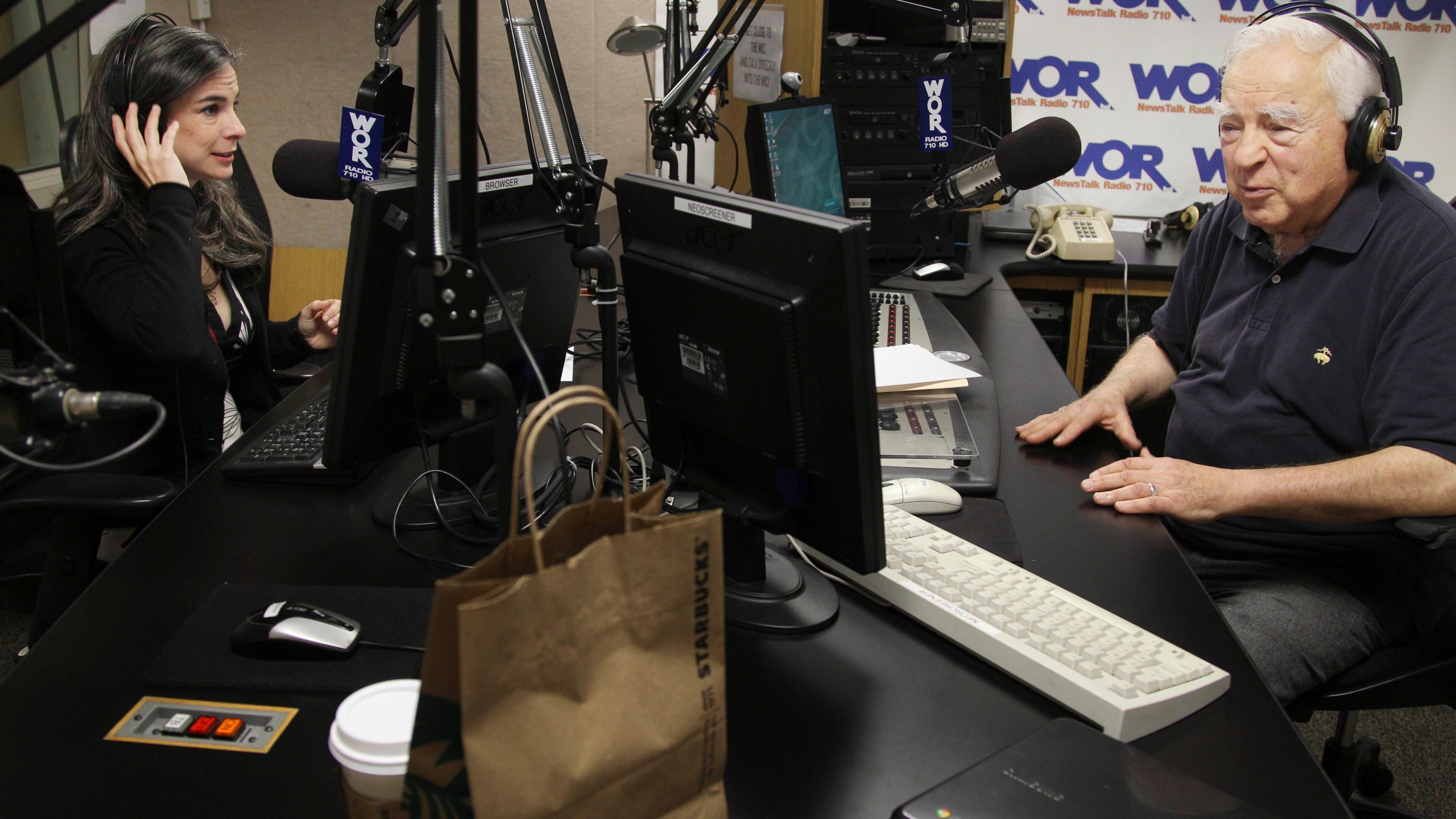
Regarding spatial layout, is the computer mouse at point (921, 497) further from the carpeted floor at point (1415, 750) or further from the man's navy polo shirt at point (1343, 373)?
the carpeted floor at point (1415, 750)

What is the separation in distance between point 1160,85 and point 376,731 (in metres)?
3.09

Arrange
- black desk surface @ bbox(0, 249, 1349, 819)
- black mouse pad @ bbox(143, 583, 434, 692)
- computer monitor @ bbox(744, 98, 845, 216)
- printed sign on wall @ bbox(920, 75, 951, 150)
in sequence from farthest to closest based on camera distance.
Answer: computer monitor @ bbox(744, 98, 845, 216) < printed sign on wall @ bbox(920, 75, 951, 150) < black mouse pad @ bbox(143, 583, 434, 692) < black desk surface @ bbox(0, 249, 1349, 819)

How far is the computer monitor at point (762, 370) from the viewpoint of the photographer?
2.82ft

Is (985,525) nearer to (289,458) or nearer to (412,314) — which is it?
(412,314)

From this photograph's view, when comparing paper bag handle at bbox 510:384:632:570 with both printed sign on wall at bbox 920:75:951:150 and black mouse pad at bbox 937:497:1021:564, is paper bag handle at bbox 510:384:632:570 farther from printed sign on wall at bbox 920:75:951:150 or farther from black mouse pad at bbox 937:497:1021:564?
printed sign on wall at bbox 920:75:951:150

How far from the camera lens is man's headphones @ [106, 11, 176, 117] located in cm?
171

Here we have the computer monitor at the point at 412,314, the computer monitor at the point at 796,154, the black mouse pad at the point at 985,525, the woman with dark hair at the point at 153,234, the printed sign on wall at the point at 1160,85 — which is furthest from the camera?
the printed sign on wall at the point at 1160,85

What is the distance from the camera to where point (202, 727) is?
85 cm

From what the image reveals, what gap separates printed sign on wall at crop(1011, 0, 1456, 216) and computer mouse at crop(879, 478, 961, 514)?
2.24 m

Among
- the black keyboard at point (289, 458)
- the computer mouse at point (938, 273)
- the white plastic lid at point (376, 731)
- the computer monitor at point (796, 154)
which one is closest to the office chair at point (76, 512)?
the black keyboard at point (289, 458)

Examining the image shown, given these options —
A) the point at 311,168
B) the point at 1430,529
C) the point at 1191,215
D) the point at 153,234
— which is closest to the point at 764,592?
the point at 1430,529

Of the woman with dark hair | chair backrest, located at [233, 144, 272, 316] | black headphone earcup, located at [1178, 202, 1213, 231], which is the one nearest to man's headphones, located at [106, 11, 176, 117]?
the woman with dark hair

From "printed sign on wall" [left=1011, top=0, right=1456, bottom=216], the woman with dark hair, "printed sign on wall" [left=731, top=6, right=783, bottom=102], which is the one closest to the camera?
the woman with dark hair

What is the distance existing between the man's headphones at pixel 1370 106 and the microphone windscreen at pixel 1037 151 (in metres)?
0.45
